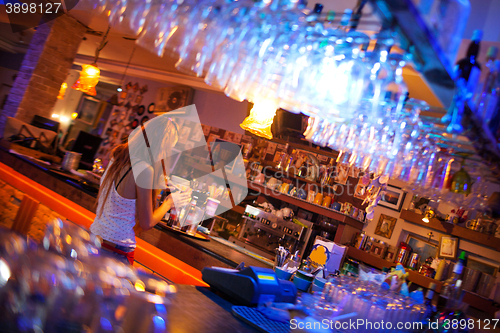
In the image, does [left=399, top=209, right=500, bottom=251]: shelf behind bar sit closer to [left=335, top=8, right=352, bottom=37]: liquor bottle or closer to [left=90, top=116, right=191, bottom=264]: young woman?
[left=90, top=116, right=191, bottom=264]: young woman

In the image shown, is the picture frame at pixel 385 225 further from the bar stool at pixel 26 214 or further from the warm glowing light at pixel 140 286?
the warm glowing light at pixel 140 286

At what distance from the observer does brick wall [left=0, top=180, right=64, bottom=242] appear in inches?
116

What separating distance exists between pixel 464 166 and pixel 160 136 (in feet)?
5.29

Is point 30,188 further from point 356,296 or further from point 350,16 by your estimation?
point 350,16

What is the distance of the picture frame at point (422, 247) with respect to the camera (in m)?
5.89

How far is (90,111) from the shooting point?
12.1 meters

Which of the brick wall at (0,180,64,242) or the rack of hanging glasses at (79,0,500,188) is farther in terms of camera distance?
the brick wall at (0,180,64,242)

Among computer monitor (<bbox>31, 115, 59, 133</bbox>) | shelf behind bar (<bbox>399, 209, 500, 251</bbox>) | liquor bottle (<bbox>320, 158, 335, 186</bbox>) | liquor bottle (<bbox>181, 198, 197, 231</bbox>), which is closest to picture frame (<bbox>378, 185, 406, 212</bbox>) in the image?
shelf behind bar (<bbox>399, 209, 500, 251</bbox>)

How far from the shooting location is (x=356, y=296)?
163 cm

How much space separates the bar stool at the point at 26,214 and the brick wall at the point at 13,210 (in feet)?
0.13

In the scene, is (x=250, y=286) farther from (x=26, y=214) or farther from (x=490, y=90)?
(x=26, y=214)

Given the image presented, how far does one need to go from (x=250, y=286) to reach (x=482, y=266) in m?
5.50

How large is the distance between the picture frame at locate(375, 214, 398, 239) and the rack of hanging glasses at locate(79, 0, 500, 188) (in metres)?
4.71

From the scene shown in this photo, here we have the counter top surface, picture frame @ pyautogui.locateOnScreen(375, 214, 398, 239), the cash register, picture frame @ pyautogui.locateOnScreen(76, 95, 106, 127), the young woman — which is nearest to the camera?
the counter top surface
